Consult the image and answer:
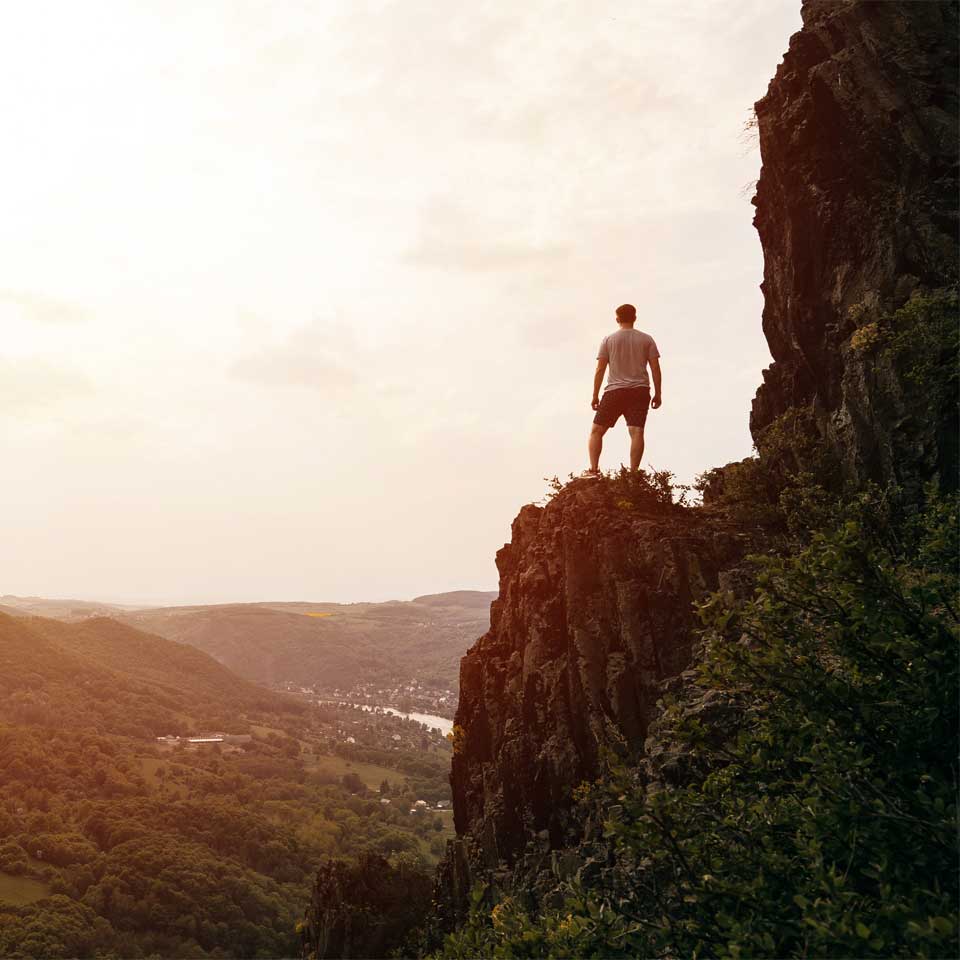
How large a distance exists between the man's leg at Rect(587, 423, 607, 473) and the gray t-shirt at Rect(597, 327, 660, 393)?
1.31m

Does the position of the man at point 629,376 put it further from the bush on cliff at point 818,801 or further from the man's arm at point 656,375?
the bush on cliff at point 818,801

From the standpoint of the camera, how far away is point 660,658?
1608 cm

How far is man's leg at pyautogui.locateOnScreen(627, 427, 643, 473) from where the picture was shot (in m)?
19.0

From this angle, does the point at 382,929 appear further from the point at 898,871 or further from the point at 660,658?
the point at 898,871

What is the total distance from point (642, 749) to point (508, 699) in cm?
548

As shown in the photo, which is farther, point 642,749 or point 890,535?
point 642,749

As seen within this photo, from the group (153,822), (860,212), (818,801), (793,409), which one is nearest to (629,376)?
(793,409)

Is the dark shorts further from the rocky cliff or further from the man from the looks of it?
the rocky cliff

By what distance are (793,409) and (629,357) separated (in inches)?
181

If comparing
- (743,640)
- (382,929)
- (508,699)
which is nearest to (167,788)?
(382,929)

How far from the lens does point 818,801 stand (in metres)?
7.83

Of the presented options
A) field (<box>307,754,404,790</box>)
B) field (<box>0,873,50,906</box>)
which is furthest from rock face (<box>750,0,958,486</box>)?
field (<box>307,754,404,790</box>)

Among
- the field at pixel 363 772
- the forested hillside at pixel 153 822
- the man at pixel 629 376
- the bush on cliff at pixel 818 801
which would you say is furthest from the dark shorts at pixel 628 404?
the field at pixel 363 772

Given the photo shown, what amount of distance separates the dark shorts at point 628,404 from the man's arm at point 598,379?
0.24 meters
